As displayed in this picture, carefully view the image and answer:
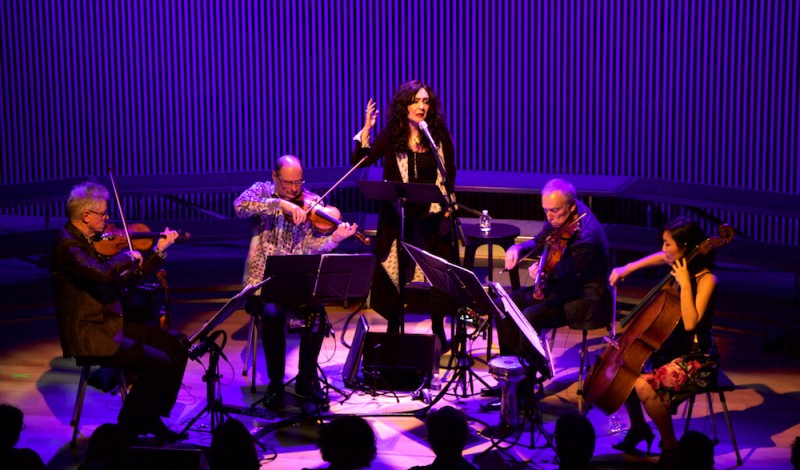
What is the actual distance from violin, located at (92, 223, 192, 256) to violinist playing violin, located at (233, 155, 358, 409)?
488 mm

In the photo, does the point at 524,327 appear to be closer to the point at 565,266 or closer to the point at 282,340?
the point at 565,266

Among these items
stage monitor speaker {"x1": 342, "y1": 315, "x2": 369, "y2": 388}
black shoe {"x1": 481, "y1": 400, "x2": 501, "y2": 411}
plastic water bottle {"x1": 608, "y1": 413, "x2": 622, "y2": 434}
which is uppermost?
stage monitor speaker {"x1": 342, "y1": 315, "x2": 369, "y2": 388}

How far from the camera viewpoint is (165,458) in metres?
3.35

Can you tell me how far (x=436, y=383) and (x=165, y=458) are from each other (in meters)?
2.27

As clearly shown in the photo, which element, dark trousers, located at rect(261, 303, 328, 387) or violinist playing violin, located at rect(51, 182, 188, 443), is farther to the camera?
dark trousers, located at rect(261, 303, 328, 387)

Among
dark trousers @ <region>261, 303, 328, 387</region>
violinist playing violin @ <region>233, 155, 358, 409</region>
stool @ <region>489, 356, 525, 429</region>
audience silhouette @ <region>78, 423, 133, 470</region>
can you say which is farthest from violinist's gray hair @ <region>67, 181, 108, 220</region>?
stool @ <region>489, 356, 525, 429</region>

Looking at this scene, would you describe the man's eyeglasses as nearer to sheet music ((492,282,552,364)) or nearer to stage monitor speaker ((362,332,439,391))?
stage monitor speaker ((362,332,439,391))

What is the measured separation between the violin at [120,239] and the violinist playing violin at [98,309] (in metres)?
0.12

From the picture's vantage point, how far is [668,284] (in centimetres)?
432

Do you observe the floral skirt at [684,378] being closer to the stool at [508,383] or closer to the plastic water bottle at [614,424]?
the plastic water bottle at [614,424]

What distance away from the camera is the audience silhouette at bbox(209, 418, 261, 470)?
309 cm

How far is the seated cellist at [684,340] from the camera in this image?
13.9 feet

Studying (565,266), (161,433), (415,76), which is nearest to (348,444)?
(161,433)

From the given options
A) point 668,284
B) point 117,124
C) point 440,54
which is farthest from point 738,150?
point 117,124
